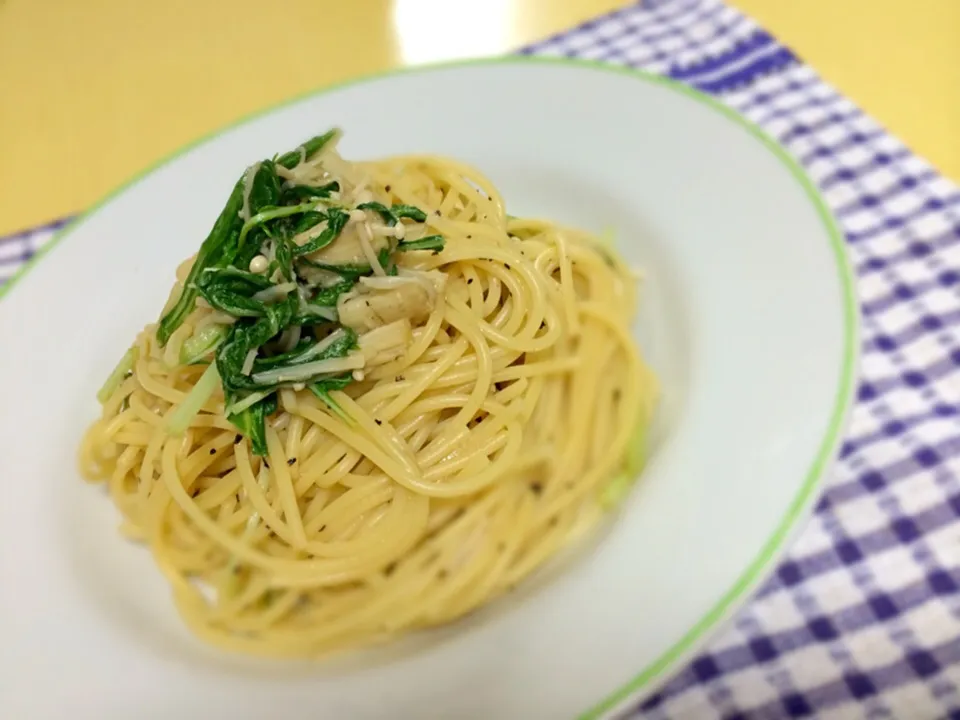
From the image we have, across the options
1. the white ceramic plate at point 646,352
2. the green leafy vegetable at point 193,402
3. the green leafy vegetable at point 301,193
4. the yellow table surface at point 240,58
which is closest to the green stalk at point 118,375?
the white ceramic plate at point 646,352

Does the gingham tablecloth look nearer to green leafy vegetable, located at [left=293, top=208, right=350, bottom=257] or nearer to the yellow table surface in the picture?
the yellow table surface

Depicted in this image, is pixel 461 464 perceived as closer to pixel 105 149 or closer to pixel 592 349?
pixel 592 349

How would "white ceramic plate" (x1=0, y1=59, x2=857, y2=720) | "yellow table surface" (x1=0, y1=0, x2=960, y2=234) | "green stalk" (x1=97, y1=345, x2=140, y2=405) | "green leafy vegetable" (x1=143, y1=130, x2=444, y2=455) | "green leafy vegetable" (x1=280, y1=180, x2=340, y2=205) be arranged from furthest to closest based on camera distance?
"yellow table surface" (x1=0, y1=0, x2=960, y2=234), "green stalk" (x1=97, y1=345, x2=140, y2=405), "green leafy vegetable" (x1=280, y1=180, x2=340, y2=205), "green leafy vegetable" (x1=143, y1=130, x2=444, y2=455), "white ceramic plate" (x1=0, y1=59, x2=857, y2=720)

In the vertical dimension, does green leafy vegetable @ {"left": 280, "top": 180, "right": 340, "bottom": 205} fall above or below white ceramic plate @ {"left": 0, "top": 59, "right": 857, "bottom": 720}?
above

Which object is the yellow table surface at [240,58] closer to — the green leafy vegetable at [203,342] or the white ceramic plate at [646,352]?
the white ceramic plate at [646,352]

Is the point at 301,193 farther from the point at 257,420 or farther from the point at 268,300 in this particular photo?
the point at 257,420

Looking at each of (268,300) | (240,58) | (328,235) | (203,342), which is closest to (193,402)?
(203,342)

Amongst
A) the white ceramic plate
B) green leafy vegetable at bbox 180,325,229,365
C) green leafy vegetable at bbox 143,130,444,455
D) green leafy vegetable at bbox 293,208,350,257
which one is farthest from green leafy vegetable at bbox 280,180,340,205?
the white ceramic plate
